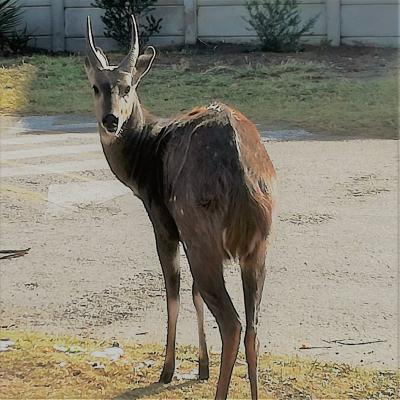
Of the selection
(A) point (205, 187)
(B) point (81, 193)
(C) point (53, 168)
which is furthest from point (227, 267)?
(C) point (53, 168)

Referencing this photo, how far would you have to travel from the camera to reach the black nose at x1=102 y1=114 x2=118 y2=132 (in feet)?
15.0

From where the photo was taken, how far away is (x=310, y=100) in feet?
46.5

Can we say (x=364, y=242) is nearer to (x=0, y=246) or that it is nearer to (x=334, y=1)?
(x=0, y=246)

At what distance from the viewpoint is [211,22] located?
19062 mm

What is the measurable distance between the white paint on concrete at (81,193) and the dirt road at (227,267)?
0.03ft

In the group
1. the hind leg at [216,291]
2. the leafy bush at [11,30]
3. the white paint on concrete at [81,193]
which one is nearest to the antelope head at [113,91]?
the hind leg at [216,291]

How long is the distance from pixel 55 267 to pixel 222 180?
3391 millimetres

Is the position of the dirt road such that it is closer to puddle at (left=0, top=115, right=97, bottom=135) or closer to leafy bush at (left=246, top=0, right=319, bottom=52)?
puddle at (left=0, top=115, right=97, bottom=135)

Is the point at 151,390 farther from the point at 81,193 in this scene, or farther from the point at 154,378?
the point at 81,193

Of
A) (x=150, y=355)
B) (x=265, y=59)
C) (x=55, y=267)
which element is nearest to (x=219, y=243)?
(x=150, y=355)

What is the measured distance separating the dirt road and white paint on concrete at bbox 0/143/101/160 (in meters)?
0.06

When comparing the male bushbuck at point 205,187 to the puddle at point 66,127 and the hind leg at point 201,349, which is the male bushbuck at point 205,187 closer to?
the hind leg at point 201,349

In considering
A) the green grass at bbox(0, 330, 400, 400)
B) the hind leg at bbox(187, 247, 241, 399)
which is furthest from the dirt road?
the hind leg at bbox(187, 247, 241, 399)

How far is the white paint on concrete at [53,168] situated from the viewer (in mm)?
10328
